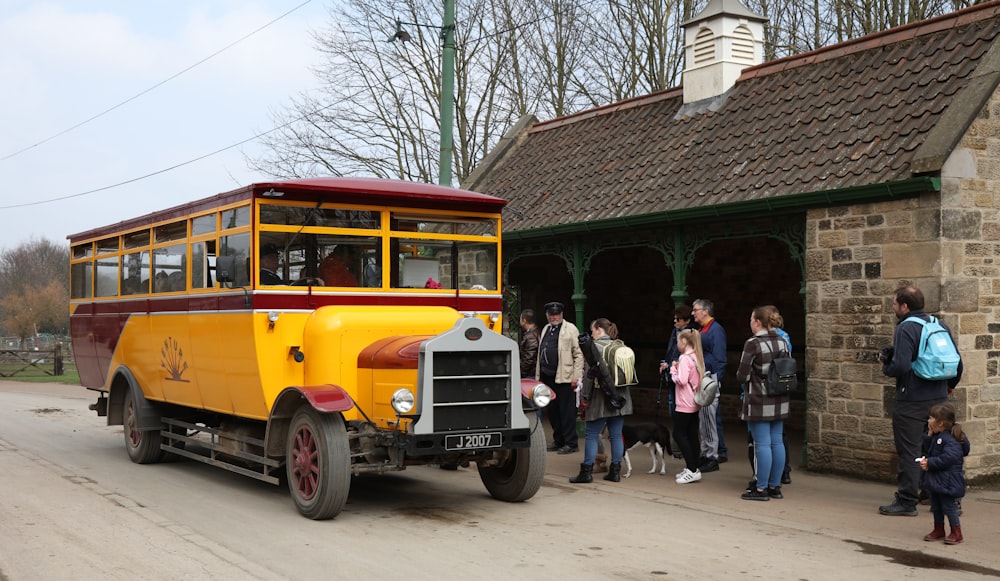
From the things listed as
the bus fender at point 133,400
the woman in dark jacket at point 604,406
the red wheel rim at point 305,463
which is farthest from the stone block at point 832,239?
the bus fender at point 133,400

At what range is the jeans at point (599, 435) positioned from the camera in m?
10.1

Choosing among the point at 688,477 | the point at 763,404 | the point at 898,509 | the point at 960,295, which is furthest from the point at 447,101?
the point at 898,509

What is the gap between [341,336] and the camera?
8.76 m

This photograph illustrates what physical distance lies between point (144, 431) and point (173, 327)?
1568 millimetres

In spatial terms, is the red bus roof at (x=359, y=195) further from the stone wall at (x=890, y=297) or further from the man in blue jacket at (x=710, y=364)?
the stone wall at (x=890, y=297)

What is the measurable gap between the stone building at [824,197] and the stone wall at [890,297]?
19mm

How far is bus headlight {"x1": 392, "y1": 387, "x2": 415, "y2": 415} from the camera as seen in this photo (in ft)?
26.2

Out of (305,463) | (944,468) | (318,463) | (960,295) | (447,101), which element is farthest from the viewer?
(447,101)

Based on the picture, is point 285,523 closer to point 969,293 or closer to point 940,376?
point 940,376

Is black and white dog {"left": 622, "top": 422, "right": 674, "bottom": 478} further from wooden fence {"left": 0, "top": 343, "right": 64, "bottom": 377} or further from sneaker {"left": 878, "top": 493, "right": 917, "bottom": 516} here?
wooden fence {"left": 0, "top": 343, "right": 64, "bottom": 377}

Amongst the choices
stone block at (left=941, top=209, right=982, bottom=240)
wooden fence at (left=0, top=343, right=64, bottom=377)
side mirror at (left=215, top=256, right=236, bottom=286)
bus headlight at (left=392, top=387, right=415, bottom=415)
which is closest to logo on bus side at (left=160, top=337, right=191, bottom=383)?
side mirror at (left=215, top=256, right=236, bottom=286)

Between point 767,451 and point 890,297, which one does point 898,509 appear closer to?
point 767,451

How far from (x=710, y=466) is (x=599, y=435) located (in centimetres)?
141

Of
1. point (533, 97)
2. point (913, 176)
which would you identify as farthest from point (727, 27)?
point (533, 97)
